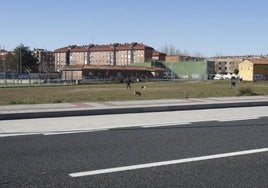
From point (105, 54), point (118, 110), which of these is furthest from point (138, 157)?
point (105, 54)

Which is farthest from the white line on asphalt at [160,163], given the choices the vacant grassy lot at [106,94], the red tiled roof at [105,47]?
the red tiled roof at [105,47]

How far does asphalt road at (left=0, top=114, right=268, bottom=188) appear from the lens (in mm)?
5938

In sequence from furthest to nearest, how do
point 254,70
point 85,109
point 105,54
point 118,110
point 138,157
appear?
point 105,54
point 254,70
point 118,110
point 85,109
point 138,157

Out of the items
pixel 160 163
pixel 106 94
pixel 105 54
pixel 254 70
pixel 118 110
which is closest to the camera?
pixel 160 163

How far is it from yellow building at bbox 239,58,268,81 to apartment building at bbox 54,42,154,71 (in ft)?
213

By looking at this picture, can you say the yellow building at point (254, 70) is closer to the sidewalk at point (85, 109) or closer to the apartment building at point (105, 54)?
the apartment building at point (105, 54)

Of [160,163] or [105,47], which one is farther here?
[105,47]

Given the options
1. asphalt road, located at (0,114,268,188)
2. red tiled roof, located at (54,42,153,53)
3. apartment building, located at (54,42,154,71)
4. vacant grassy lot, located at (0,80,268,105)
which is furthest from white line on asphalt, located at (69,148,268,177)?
red tiled roof, located at (54,42,153,53)

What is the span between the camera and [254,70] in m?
106

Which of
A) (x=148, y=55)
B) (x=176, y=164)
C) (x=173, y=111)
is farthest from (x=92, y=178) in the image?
(x=148, y=55)

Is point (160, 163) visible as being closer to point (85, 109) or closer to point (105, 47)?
point (85, 109)

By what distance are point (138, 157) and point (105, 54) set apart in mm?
174311

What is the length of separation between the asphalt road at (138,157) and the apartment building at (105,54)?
16090 cm

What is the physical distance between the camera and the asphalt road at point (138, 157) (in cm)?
594
